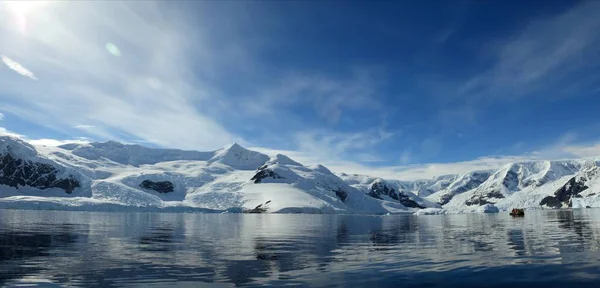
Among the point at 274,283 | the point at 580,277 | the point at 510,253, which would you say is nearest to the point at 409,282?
the point at 274,283

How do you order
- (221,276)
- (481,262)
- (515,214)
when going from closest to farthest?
(221,276)
(481,262)
(515,214)

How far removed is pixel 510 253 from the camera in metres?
33.0

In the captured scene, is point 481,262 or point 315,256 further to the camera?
point 315,256

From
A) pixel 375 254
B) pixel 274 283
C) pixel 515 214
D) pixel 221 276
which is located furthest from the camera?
pixel 515 214

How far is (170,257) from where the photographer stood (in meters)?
32.0

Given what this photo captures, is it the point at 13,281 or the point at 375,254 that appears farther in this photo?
the point at 375,254

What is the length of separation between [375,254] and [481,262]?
8.35 metres

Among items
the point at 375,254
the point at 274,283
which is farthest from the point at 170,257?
the point at 375,254

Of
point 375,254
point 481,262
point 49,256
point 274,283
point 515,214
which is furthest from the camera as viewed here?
point 515,214

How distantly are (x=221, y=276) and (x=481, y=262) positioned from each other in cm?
1725

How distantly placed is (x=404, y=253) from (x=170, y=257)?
60.9 feet

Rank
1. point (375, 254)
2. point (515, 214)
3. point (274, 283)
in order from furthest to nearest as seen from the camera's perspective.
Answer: point (515, 214)
point (375, 254)
point (274, 283)

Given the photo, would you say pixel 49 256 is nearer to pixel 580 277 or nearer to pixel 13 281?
pixel 13 281

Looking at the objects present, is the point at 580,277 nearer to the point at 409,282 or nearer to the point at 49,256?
the point at 409,282
